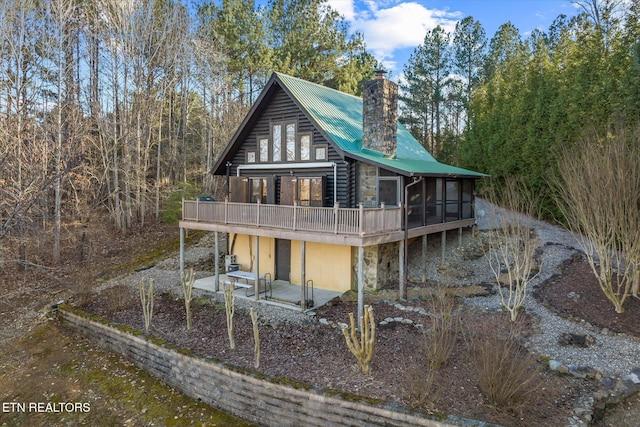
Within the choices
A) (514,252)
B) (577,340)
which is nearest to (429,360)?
(577,340)

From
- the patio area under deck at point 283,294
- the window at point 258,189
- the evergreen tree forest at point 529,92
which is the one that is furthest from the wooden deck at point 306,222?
the evergreen tree forest at point 529,92

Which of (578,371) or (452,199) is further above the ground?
(452,199)

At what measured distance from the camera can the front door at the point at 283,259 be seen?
14427 mm

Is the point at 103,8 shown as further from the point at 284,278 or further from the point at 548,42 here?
the point at 548,42

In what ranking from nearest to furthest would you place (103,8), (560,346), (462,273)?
(560,346) → (462,273) → (103,8)

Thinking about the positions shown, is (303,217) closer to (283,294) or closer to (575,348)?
(283,294)

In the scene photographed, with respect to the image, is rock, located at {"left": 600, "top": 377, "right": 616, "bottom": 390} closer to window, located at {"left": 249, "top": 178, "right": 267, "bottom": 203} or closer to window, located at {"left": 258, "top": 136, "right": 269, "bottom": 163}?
window, located at {"left": 249, "top": 178, "right": 267, "bottom": 203}

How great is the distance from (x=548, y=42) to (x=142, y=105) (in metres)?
32.0

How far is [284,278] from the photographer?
47.8ft

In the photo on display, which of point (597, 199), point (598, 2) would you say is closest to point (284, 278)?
point (597, 199)

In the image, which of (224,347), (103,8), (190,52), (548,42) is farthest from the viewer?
(548,42)

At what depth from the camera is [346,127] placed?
14406mm

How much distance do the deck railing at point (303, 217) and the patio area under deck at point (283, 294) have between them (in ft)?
7.50

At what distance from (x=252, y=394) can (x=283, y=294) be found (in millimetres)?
5429
